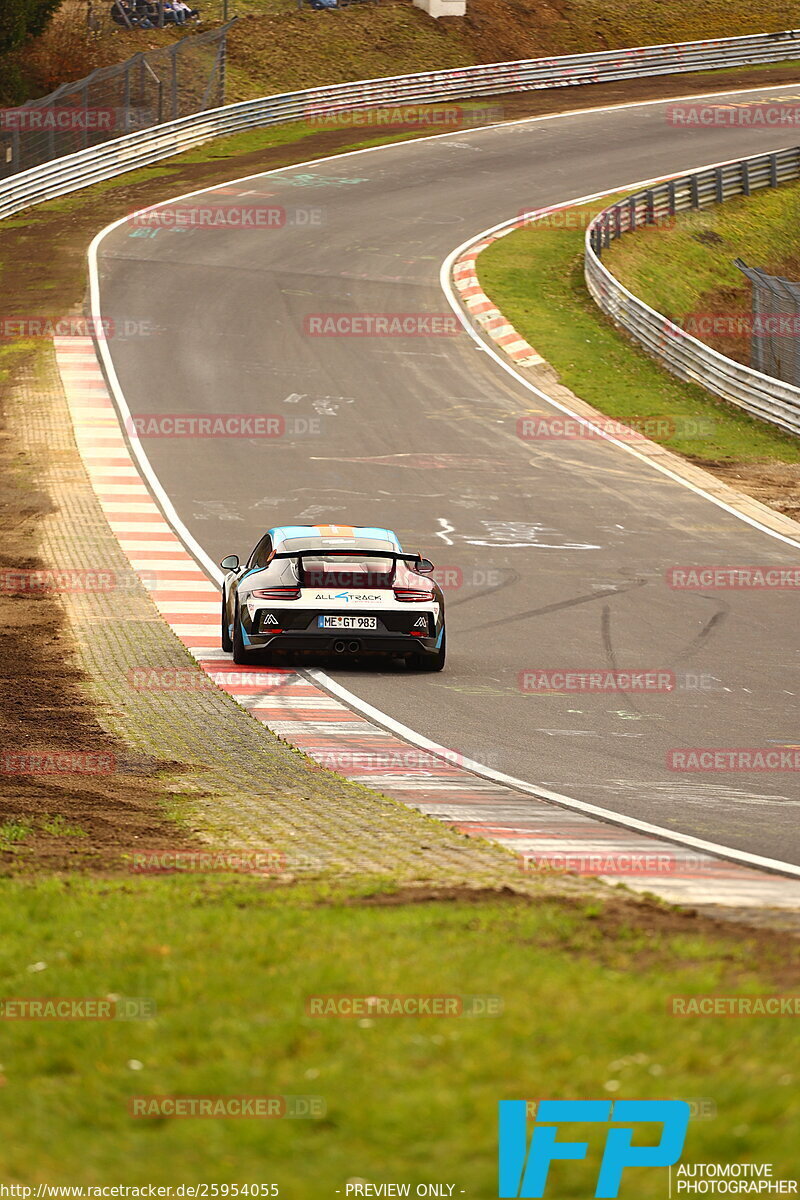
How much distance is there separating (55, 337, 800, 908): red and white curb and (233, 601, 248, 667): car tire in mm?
112

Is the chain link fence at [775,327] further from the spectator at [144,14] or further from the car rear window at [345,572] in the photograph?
the spectator at [144,14]

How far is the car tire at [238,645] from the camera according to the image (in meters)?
16.2

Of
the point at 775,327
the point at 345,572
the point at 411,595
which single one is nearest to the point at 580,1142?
the point at 411,595

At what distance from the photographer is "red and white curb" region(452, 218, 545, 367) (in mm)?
36062

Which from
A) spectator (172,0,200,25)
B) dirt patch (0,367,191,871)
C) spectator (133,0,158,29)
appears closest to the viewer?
dirt patch (0,367,191,871)

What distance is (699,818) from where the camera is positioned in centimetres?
1022

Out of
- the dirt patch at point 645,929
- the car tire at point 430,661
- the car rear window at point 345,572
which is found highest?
the dirt patch at point 645,929

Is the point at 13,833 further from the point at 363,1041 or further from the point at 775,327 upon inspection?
the point at 775,327

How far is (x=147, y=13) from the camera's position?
62.6 metres

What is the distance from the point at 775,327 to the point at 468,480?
1319 cm

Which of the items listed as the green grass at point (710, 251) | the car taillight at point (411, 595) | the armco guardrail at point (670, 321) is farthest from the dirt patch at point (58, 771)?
the green grass at point (710, 251)

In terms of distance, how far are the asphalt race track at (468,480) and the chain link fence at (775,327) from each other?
283 inches

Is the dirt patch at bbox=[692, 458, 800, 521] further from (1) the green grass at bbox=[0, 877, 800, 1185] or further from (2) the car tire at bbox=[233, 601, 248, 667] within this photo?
(1) the green grass at bbox=[0, 877, 800, 1185]

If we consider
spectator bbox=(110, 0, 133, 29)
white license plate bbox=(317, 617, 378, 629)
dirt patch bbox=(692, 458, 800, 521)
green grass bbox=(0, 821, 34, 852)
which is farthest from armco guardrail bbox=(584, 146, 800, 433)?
spectator bbox=(110, 0, 133, 29)
